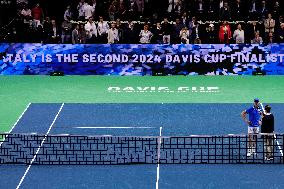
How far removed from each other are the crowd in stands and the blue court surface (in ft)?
23.1

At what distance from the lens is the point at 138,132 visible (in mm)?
28438

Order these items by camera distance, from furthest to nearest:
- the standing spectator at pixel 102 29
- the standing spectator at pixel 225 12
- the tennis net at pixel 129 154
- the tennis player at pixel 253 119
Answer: the standing spectator at pixel 225 12 → the standing spectator at pixel 102 29 → the tennis player at pixel 253 119 → the tennis net at pixel 129 154

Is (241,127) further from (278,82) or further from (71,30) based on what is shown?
(71,30)

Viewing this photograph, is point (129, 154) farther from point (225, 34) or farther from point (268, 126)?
point (225, 34)

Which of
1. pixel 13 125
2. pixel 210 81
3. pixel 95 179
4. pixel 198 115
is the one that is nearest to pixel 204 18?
pixel 210 81

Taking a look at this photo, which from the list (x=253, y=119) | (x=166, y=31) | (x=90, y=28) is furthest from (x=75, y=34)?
(x=253, y=119)

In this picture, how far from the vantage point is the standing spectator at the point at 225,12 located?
40562 mm

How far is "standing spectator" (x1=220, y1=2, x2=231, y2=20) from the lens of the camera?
40.6 m

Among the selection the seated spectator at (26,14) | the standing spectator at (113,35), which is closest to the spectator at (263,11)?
the standing spectator at (113,35)

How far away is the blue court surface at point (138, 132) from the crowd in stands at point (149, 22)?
7.03 metres

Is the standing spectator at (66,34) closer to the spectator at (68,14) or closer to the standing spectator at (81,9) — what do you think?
the spectator at (68,14)

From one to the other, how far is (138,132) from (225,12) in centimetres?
1427

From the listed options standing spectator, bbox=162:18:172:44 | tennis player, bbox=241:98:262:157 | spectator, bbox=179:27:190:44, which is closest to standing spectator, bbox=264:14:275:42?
spectator, bbox=179:27:190:44

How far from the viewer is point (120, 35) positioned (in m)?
39.2
